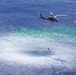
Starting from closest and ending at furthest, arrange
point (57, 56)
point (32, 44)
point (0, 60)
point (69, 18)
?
point (0, 60)
point (57, 56)
point (32, 44)
point (69, 18)

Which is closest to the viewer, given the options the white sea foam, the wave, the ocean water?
the ocean water

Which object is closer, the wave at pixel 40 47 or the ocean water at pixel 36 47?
the ocean water at pixel 36 47

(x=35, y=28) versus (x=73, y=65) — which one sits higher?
(x=73, y=65)

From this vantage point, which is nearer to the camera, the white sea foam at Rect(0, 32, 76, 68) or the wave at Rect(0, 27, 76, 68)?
the white sea foam at Rect(0, 32, 76, 68)

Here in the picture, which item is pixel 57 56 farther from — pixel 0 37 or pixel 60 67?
pixel 0 37

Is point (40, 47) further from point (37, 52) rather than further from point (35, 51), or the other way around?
point (37, 52)

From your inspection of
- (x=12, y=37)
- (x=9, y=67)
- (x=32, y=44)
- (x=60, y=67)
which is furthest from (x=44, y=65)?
(x=12, y=37)

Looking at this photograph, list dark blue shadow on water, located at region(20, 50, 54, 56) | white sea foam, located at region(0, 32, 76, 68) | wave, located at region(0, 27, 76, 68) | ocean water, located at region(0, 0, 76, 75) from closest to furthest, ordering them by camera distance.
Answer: ocean water, located at region(0, 0, 76, 75)
white sea foam, located at region(0, 32, 76, 68)
wave, located at region(0, 27, 76, 68)
dark blue shadow on water, located at region(20, 50, 54, 56)

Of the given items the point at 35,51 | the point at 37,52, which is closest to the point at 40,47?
the point at 35,51
